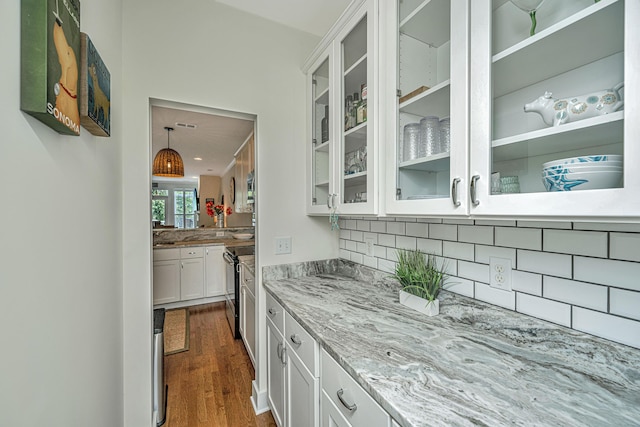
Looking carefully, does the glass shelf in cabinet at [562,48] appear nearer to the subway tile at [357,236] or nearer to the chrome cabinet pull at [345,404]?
the chrome cabinet pull at [345,404]

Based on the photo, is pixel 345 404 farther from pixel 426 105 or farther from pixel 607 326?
pixel 426 105

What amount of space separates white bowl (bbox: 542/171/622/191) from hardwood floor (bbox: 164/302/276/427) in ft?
6.56

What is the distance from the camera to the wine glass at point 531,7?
749mm

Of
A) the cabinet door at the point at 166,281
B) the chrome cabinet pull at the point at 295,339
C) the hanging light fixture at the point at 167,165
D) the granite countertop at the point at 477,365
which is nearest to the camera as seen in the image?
the granite countertop at the point at 477,365

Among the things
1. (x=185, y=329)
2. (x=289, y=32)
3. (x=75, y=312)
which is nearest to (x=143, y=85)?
(x=289, y=32)

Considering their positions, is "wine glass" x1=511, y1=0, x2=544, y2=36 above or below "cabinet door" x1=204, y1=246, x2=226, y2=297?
above

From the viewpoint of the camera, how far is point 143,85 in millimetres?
1457

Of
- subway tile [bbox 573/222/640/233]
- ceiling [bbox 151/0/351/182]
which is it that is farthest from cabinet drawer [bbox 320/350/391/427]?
ceiling [bbox 151/0/351/182]

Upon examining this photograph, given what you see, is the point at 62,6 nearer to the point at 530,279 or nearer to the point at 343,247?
the point at 530,279

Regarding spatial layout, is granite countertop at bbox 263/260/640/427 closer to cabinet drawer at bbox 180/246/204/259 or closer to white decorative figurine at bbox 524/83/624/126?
white decorative figurine at bbox 524/83/624/126

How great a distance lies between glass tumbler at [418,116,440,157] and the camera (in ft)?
3.25

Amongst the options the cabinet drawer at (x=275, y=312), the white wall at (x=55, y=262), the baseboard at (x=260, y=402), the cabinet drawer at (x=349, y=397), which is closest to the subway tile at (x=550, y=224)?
the cabinet drawer at (x=349, y=397)

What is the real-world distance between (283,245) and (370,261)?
23.7 inches

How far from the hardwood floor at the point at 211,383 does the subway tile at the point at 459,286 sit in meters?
1.45
